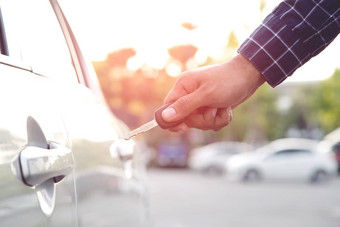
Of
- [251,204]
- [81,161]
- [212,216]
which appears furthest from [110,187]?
[251,204]

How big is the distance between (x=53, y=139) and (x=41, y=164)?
0.64ft

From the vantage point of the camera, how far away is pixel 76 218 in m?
1.60

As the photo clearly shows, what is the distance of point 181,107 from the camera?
5.15 ft

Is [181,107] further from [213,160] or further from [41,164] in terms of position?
[213,160]

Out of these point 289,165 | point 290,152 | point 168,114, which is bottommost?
point 168,114

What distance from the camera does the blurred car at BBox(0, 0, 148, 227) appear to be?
125 centimetres

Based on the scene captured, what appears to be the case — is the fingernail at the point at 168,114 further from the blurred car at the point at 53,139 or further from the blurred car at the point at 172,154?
the blurred car at the point at 172,154

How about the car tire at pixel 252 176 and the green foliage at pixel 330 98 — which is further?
the green foliage at pixel 330 98

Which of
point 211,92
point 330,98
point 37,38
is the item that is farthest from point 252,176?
point 330,98

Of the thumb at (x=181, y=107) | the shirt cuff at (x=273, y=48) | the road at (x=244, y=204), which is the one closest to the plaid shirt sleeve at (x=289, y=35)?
the shirt cuff at (x=273, y=48)

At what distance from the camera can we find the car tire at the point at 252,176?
23938 millimetres

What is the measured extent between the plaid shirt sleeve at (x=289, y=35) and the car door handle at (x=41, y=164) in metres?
0.56

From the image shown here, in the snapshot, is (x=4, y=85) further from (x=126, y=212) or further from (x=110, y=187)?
(x=126, y=212)

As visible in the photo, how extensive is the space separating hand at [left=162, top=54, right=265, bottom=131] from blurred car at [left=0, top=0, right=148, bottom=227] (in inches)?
11.4
